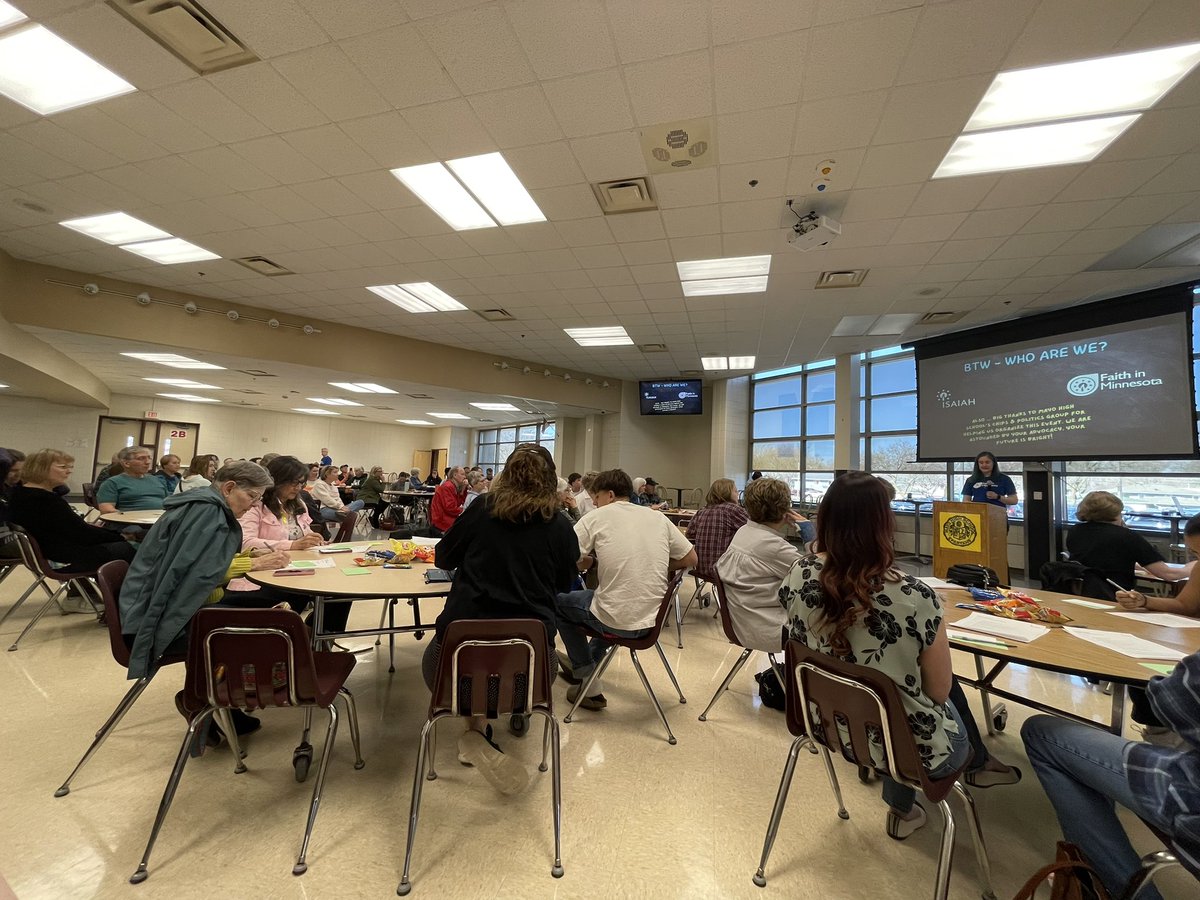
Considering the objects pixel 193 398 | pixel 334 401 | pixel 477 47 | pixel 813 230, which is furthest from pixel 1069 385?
pixel 193 398

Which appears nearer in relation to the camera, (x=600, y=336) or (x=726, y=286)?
(x=726, y=286)

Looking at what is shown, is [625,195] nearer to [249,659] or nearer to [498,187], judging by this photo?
[498,187]

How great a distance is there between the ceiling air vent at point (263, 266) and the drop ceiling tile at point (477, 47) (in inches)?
147

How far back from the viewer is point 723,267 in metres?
5.04

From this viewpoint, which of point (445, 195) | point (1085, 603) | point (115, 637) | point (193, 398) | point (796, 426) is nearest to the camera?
point (115, 637)

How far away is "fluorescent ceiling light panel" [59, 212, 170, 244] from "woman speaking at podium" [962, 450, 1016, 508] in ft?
28.1

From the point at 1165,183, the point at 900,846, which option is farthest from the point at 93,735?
the point at 1165,183

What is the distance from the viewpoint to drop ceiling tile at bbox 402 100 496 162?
116 inches

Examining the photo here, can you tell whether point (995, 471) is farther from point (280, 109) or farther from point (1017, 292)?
point (280, 109)

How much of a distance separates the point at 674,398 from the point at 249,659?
8822 mm

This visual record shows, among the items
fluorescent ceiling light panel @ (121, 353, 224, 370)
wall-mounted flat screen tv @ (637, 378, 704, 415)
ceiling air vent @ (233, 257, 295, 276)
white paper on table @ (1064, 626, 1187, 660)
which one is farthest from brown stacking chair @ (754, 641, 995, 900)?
fluorescent ceiling light panel @ (121, 353, 224, 370)

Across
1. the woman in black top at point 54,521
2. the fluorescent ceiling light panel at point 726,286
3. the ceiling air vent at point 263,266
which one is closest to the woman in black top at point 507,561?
the woman in black top at point 54,521

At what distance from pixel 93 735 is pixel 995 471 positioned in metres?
7.38

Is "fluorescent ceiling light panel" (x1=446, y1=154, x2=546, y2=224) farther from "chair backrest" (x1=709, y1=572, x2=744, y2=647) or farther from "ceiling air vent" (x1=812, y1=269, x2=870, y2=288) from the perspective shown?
"chair backrest" (x1=709, y1=572, x2=744, y2=647)
